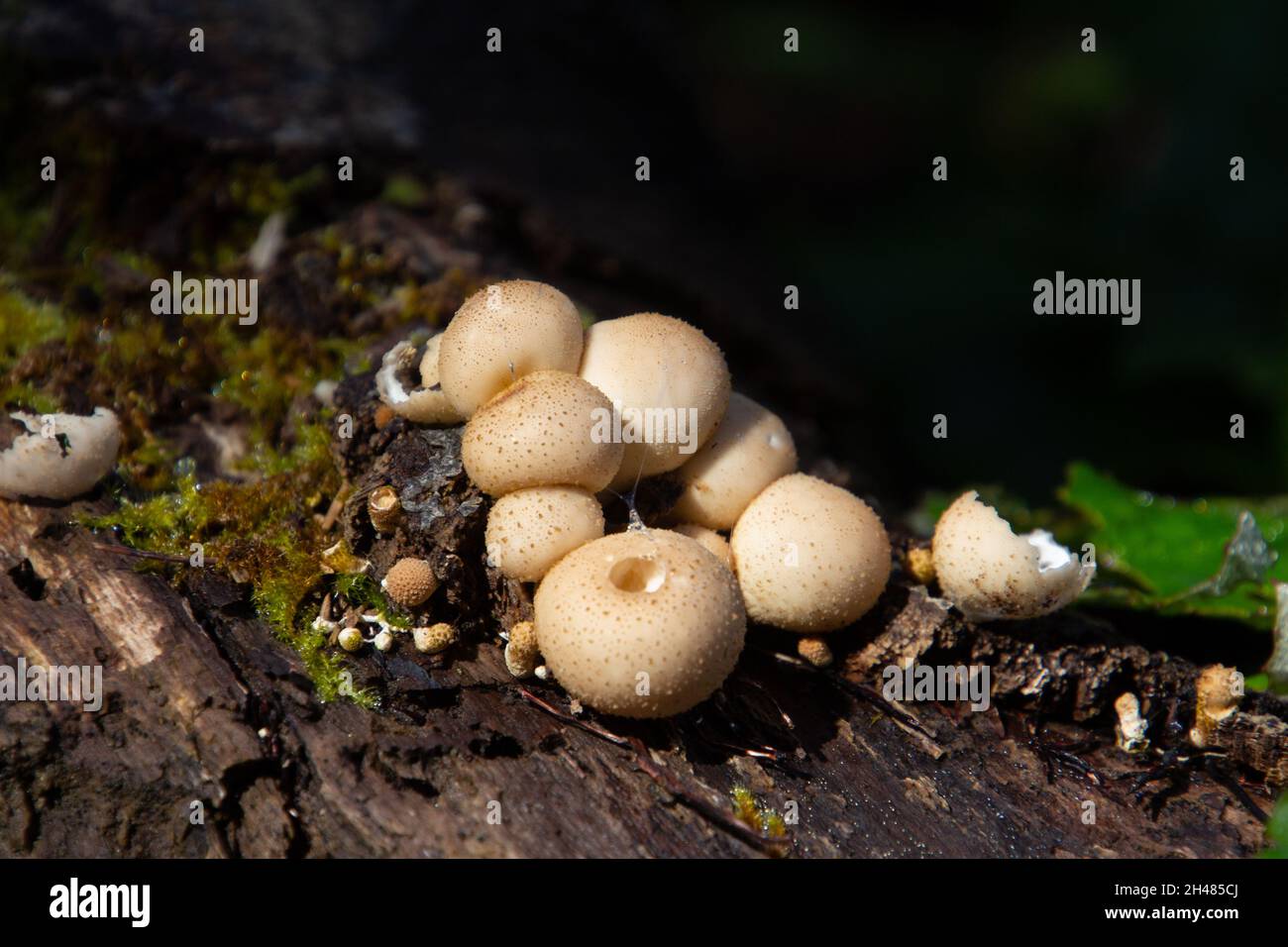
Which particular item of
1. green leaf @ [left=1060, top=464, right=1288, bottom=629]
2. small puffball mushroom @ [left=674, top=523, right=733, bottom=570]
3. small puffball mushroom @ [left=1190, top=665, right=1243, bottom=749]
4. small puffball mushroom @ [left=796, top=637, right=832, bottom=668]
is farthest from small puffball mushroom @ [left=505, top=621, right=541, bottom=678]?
green leaf @ [left=1060, top=464, right=1288, bottom=629]

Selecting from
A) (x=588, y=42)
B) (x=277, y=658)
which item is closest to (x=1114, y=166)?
(x=588, y=42)

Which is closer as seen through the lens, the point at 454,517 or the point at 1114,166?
the point at 454,517

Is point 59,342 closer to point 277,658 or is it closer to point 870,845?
point 277,658

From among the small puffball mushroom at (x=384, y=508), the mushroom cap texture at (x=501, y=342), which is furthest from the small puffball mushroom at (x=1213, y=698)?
the small puffball mushroom at (x=384, y=508)

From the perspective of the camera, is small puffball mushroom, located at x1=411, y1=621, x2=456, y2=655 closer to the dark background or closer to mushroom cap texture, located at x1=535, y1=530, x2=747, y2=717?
mushroom cap texture, located at x1=535, y1=530, x2=747, y2=717

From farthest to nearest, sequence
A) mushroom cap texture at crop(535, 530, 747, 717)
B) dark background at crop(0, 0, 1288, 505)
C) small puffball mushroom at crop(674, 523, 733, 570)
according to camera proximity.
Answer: dark background at crop(0, 0, 1288, 505) → small puffball mushroom at crop(674, 523, 733, 570) → mushroom cap texture at crop(535, 530, 747, 717)

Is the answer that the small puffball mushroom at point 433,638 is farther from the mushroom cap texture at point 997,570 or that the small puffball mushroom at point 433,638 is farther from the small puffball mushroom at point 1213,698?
the small puffball mushroom at point 1213,698
